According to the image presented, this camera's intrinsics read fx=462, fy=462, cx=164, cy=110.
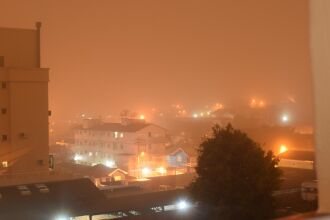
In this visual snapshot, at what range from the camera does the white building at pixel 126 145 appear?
13314 millimetres

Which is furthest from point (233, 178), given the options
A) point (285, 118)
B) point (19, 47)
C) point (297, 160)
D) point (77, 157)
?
point (285, 118)

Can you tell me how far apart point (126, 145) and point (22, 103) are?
622cm

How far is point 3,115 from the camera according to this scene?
7934 millimetres

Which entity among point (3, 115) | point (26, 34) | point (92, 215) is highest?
point (26, 34)

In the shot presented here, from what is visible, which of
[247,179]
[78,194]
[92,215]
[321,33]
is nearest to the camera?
[321,33]

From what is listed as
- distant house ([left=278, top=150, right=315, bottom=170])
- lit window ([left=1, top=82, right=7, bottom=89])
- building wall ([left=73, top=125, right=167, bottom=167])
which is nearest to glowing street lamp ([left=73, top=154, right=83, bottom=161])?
building wall ([left=73, top=125, right=167, bottom=167])

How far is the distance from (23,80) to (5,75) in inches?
12.1

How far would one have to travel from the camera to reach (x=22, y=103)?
8039 mm

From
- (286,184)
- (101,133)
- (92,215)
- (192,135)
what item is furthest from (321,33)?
(192,135)

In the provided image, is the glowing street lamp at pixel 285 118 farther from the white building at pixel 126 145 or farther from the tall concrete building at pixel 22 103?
the tall concrete building at pixel 22 103

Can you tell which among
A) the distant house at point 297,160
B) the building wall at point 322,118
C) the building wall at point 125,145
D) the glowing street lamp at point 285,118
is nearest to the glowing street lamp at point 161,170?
the building wall at point 125,145

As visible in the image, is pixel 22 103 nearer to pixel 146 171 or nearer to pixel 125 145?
pixel 146 171

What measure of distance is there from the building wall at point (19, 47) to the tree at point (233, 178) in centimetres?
550

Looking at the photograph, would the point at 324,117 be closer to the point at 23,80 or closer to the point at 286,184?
the point at 286,184
